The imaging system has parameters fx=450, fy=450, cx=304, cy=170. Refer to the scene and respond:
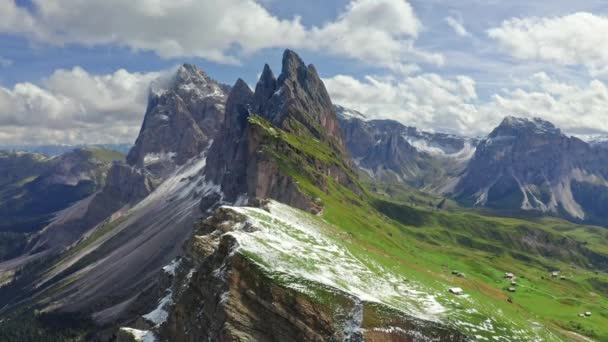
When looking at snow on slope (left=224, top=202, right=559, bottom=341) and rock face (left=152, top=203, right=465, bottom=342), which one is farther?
snow on slope (left=224, top=202, right=559, bottom=341)

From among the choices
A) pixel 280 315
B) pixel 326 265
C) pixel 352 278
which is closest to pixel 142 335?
pixel 280 315

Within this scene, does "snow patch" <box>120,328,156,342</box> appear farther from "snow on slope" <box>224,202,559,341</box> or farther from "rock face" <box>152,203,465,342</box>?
"snow on slope" <box>224,202,559,341</box>

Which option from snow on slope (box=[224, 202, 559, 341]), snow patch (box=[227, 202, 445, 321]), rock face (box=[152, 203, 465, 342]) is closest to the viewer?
rock face (box=[152, 203, 465, 342])

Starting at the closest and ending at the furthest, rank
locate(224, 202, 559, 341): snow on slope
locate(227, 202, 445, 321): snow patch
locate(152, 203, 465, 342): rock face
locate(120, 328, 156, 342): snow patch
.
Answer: locate(152, 203, 465, 342): rock face, locate(224, 202, 559, 341): snow on slope, locate(227, 202, 445, 321): snow patch, locate(120, 328, 156, 342): snow patch

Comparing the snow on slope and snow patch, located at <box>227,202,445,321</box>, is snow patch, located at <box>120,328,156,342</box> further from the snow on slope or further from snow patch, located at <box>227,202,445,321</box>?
the snow on slope

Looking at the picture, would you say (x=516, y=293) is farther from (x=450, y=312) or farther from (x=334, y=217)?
(x=450, y=312)

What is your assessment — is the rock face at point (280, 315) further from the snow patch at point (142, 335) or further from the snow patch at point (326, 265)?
the snow patch at point (142, 335)

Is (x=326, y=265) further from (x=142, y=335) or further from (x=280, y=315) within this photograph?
(x=142, y=335)

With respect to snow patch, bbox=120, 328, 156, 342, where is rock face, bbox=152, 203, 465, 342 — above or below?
above

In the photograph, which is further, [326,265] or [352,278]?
[326,265]

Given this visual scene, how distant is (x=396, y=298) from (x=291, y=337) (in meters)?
19.9

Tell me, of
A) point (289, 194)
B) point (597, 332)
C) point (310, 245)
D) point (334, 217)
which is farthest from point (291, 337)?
point (289, 194)

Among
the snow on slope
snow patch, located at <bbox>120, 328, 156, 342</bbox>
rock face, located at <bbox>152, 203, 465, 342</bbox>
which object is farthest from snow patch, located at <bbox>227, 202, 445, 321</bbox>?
snow patch, located at <bbox>120, 328, 156, 342</bbox>

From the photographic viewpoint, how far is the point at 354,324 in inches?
2085
